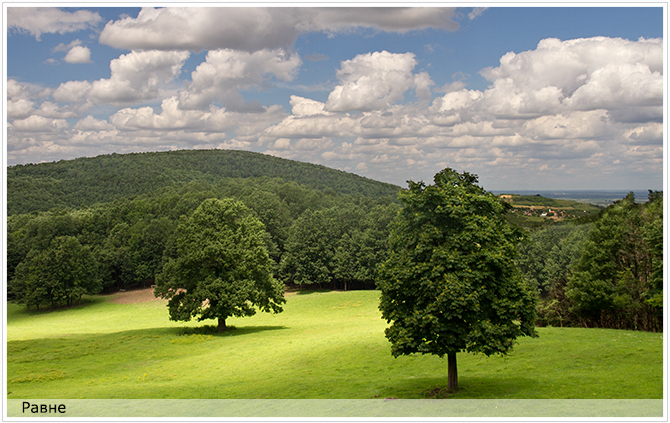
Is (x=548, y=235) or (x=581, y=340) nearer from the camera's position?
(x=581, y=340)

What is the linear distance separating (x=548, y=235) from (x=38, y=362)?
214 ft

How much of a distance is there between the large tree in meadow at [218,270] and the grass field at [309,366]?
216 centimetres

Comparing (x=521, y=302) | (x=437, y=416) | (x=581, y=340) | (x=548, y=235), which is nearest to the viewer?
(x=437, y=416)

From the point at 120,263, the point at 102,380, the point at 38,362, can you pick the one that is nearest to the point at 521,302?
the point at 102,380

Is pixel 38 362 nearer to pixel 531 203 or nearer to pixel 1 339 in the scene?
pixel 1 339

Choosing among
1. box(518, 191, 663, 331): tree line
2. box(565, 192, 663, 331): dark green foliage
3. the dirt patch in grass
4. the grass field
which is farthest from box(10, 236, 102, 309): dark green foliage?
box(565, 192, 663, 331): dark green foliage

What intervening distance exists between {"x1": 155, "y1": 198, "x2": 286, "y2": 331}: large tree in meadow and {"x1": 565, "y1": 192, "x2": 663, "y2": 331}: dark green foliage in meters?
22.9

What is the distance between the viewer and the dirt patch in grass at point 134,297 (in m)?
68.3

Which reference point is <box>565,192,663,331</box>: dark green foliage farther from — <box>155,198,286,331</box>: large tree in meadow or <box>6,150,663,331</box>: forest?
<box>155,198,286,331</box>: large tree in meadow

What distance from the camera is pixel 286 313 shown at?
175 feet

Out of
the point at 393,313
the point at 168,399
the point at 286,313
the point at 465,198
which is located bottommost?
the point at 286,313

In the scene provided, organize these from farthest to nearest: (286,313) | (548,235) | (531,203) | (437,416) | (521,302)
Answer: (531,203) → (548,235) → (286,313) → (521,302) → (437,416)

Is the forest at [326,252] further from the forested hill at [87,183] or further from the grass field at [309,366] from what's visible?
the forested hill at [87,183]

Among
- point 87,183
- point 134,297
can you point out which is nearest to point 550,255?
point 134,297
